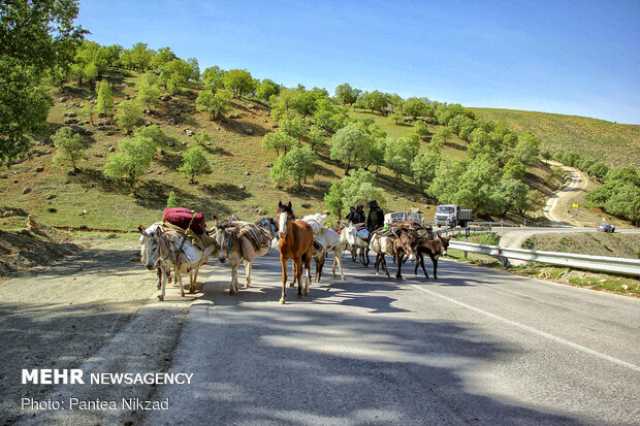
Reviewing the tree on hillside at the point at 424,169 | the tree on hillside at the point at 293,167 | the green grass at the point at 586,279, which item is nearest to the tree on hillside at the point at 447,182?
the tree on hillside at the point at 424,169

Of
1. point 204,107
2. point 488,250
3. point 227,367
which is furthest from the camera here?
point 204,107

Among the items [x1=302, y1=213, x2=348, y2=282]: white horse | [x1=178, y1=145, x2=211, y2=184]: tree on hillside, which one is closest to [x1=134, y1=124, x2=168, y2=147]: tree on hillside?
[x1=178, y1=145, x2=211, y2=184]: tree on hillside

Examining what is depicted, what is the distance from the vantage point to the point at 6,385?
170 inches

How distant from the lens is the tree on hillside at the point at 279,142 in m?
83.4

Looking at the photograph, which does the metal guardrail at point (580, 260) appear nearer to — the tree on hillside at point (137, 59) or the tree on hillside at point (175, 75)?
the tree on hillside at point (175, 75)

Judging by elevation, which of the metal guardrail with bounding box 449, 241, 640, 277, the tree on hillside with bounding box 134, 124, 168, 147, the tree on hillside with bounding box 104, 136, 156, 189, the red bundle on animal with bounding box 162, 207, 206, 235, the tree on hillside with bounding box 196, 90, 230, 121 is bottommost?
the metal guardrail with bounding box 449, 241, 640, 277

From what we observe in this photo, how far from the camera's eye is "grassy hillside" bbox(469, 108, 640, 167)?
14562 centimetres

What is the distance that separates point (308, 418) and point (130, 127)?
3463 inches

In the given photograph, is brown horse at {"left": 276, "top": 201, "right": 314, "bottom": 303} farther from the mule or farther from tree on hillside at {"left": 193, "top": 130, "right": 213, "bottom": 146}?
tree on hillside at {"left": 193, "top": 130, "right": 213, "bottom": 146}

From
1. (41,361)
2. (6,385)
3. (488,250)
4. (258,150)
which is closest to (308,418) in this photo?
(6,385)

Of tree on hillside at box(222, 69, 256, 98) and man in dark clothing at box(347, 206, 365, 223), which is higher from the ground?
tree on hillside at box(222, 69, 256, 98)

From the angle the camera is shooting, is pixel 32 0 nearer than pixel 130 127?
Yes

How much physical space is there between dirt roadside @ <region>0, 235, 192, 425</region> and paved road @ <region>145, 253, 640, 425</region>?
1.42ft

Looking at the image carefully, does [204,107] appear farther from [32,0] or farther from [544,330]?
[544,330]
